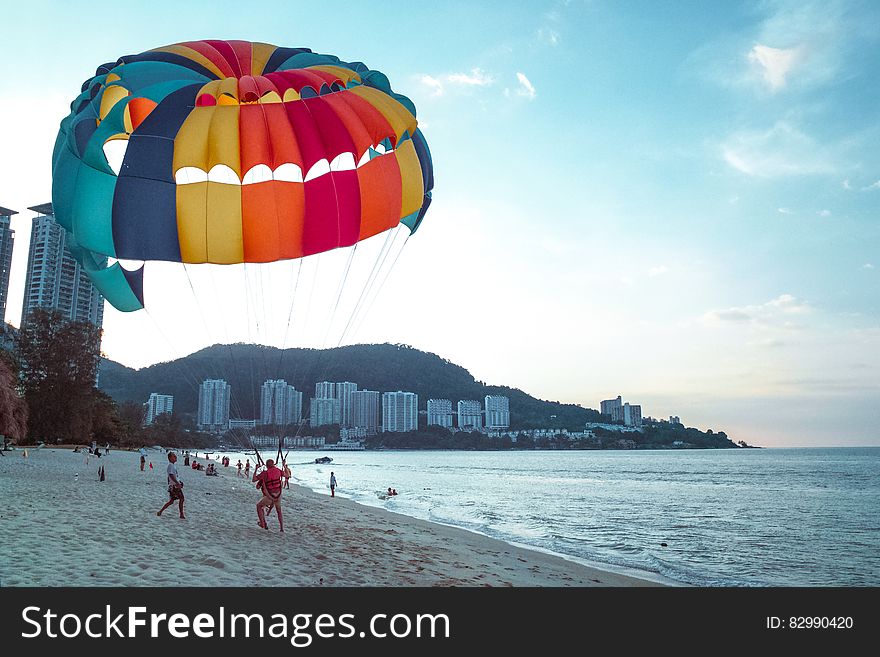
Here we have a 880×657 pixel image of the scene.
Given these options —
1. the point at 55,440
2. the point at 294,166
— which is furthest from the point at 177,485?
the point at 55,440

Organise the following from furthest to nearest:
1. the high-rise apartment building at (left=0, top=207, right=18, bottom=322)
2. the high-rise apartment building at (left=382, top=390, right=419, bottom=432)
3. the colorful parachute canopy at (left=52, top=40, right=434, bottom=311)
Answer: the high-rise apartment building at (left=382, top=390, right=419, bottom=432) < the high-rise apartment building at (left=0, top=207, right=18, bottom=322) < the colorful parachute canopy at (left=52, top=40, right=434, bottom=311)

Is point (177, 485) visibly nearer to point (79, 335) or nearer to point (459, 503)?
point (459, 503)

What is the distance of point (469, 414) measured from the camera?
577 feet

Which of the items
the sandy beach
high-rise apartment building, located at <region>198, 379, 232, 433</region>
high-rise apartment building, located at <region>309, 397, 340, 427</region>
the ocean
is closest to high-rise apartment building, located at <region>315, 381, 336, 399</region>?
high-rise apartment building, located at <region>309, 397, 340, 427</region>

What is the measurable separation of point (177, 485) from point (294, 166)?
19.4 feet

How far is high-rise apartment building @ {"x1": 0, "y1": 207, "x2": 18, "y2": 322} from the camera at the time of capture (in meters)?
84.0

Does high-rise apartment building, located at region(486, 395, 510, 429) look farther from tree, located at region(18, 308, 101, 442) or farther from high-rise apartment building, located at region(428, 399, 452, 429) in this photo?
tree, located at region(18, 308, 101, 442)

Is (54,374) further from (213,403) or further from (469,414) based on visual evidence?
(469,414)

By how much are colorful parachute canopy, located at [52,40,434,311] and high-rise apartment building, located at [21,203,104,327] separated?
94033 mm

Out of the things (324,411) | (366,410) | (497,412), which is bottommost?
(497,412)

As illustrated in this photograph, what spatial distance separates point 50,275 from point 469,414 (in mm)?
113191

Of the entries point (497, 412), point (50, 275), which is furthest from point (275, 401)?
point (497, 412)

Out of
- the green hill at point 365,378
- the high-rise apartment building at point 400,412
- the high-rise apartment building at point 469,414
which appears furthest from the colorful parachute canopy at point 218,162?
the high-rise apartment building at point 469,414

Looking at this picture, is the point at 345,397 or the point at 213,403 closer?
the point at 213,403
